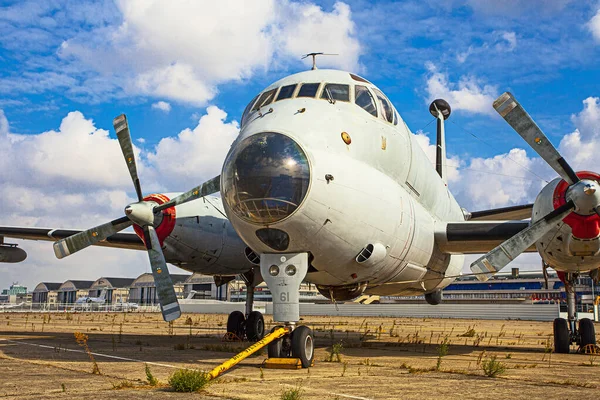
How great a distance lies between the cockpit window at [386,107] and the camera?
1276 centimetres

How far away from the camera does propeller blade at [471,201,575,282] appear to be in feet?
36.2

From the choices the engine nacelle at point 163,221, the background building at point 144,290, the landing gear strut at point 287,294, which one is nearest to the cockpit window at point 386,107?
the landing gear strut at point 287,294

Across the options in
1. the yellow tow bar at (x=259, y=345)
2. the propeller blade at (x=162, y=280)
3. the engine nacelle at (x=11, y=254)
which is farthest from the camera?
the engine nacelle at (x=11, y=254)

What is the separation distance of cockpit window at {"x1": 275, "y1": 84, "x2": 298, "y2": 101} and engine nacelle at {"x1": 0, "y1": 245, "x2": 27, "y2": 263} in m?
13.1

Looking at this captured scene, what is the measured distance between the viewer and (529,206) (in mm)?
16859

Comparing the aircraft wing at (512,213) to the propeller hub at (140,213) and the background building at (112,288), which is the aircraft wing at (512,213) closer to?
the propeller hub at (140,213)

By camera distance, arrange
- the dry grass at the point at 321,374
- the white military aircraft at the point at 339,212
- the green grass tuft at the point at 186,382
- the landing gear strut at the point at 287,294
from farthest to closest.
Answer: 1. the landing gear strut at the point at 287,294
2. the white military aircraft at the point at 339,212
3. the dry grass at the point at 321,374
4. the green grass tuft at the point at 186,382

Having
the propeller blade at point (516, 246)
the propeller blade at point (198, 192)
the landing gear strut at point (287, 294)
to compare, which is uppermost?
the propeller blade at point (198, 192)

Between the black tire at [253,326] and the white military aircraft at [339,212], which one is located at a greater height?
the white military aircraft at [339,212]

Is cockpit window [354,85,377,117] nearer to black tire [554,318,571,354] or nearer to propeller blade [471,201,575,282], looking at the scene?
propeller blade [471,201,575,282]

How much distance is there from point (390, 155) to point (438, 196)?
3.94 m

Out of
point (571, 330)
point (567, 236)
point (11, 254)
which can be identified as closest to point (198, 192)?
point (567, 236)

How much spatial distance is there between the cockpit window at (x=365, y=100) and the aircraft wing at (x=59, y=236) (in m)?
9.21

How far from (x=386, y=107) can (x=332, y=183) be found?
12.2 ft
